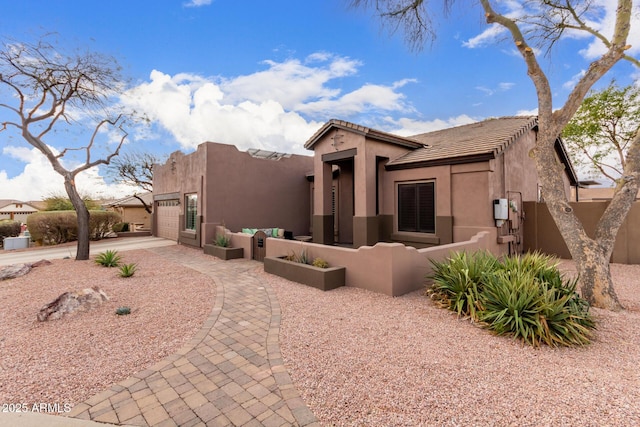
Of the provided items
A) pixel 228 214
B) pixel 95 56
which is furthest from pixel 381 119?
pixel 95 56

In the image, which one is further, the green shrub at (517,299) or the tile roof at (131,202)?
the tile roof at (131,202)

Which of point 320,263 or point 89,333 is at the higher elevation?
point 320,263

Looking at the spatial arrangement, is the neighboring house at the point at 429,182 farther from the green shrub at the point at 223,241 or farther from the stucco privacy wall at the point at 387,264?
the green shrub at the point at 223,241

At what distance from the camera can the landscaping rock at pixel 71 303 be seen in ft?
16.6

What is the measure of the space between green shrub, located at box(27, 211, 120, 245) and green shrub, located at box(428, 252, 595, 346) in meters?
19.5

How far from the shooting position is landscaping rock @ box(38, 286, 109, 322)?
5.05 metres

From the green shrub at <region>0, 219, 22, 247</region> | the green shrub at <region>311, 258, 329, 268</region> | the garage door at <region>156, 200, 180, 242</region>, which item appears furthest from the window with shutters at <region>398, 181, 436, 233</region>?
the green shrub at <region>0, 219, 22, 247</region>

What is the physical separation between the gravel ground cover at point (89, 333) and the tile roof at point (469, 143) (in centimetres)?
820

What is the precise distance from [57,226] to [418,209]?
19.3 m

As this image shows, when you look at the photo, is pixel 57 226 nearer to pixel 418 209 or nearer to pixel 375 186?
pixel 375 186

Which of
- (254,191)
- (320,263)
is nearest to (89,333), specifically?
(320,263)

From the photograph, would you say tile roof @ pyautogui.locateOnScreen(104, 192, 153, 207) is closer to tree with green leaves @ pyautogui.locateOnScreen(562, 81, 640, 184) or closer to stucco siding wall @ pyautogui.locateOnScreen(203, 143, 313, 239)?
stucco siding wall @ pyautogui.locateOnScreen(203, 143, 313, 239)

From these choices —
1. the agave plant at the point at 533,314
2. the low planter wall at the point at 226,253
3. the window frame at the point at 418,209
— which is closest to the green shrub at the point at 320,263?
the agave plant at the point at 533,314

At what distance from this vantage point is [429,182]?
10.3 metres
